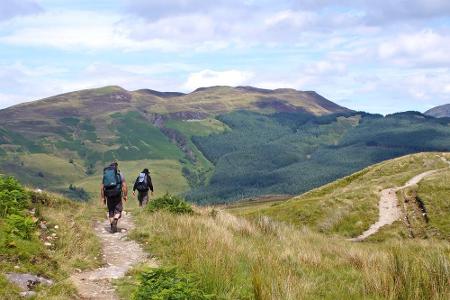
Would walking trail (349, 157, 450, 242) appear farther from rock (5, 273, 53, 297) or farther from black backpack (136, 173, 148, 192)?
rock (5, 273, 53, 297)

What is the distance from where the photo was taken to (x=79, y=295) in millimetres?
9547

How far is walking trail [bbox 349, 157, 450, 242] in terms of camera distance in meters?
41.2

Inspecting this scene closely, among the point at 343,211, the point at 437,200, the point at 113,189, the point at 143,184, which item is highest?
the point at 113,189

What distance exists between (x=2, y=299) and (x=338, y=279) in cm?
722

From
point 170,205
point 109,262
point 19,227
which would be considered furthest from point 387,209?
point 19,227

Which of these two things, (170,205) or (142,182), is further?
(142,182)

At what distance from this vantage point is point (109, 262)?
43.2 feet

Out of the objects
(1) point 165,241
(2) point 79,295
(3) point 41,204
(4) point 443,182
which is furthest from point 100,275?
(4) point 443,182

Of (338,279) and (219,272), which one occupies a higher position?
(219,272)

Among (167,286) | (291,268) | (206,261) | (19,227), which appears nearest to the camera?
(167,286)

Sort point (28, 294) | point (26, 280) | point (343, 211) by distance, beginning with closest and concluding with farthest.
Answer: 1. point (28, 294)
2. point (26, 280)
3. point (343, 211)

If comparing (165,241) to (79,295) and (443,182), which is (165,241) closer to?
(79,295)

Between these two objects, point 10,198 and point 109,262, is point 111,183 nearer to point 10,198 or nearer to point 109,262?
point 10,198

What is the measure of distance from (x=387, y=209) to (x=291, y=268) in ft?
123
